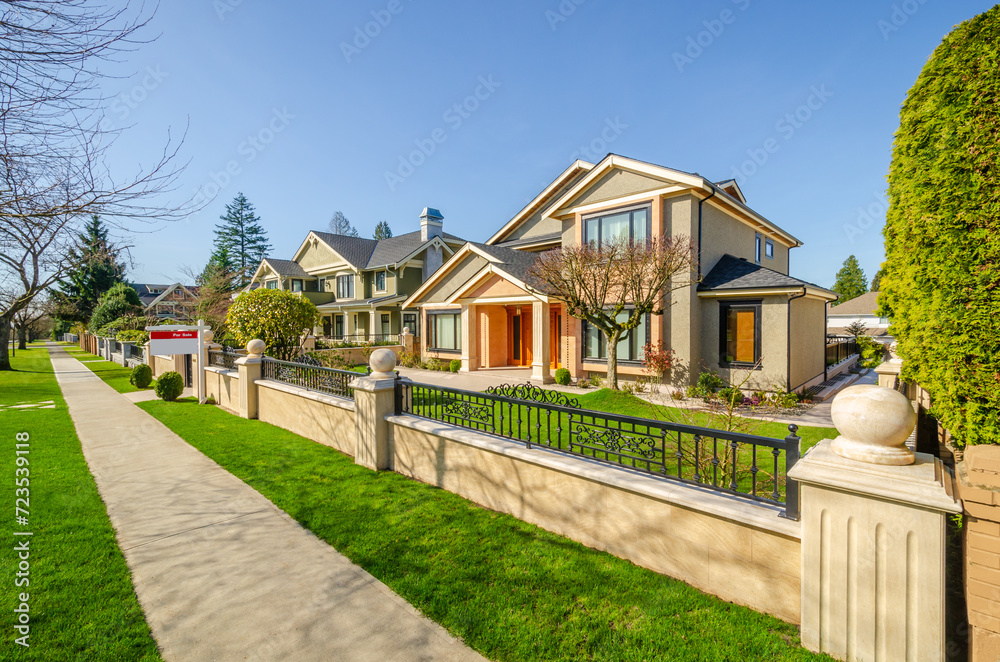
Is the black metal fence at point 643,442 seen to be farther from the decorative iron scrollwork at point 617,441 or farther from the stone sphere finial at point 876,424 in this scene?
the stone sphere finial at point 876,424

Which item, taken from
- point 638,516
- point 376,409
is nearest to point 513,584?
point 638,516

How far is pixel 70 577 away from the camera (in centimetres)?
367

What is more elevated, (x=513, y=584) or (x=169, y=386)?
(x=169, y=386)

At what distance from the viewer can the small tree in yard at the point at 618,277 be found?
11680mm

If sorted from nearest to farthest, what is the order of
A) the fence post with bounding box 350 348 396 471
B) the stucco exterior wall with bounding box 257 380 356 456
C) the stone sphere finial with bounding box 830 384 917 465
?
the stone sphere finial with bounding box 830 384 917 465, the fence post with bounding box 350 348 396 471, the stucco exterior wall with bounding box 257 380 356 456

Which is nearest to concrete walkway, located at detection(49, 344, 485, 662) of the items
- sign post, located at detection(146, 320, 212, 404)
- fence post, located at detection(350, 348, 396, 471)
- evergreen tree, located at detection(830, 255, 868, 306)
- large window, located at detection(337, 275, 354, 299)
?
fence post, located at detection(350, 348, 396, 471)

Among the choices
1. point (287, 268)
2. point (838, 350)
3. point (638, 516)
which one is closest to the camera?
point (638, 516)

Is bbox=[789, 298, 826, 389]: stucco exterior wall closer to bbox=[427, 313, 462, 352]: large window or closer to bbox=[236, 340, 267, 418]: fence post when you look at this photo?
bbox=[427, 313, 462, 352]: large window

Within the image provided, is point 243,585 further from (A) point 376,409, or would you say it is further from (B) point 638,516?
(B) point 638,516

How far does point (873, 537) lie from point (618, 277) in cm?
1011

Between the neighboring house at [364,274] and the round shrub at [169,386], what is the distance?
12.8m

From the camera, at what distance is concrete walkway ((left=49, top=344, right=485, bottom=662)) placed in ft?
9.65

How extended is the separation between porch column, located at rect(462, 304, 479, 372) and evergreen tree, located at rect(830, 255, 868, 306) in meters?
55.8

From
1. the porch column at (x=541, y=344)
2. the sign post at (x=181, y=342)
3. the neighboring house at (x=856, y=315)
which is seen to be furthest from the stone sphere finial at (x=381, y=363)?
the neighboring house at (x=856, y=315)
